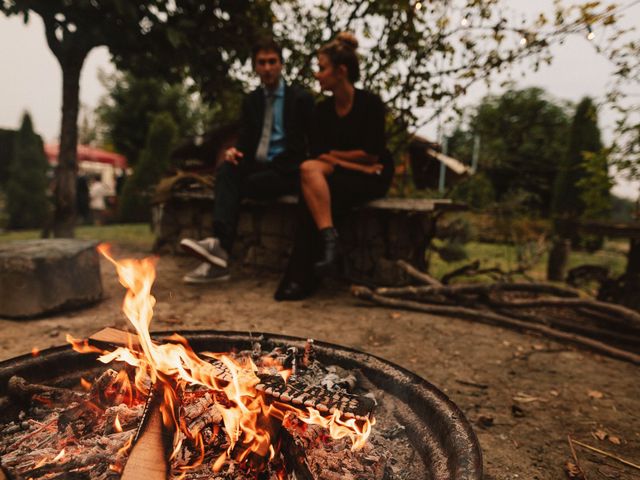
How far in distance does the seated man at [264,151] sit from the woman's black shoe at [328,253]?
42.3 inches

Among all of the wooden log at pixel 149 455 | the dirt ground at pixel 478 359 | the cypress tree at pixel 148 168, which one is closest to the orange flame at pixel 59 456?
the wooden log at pixel 149 455

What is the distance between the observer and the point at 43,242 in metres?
3.41

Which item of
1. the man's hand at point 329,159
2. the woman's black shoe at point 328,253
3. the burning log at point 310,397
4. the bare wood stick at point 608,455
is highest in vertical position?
the man's hand at point 329,159

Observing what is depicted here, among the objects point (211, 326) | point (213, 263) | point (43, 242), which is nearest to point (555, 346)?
point (211, 326)

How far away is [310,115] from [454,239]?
493cm

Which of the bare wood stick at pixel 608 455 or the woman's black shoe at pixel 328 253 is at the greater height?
the woman's black shoe at pixel 328 253

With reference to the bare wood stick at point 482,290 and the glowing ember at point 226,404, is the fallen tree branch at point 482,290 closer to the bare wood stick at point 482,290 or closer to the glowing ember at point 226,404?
the bare wood stick at point 482,290

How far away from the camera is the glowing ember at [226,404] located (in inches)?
46.4

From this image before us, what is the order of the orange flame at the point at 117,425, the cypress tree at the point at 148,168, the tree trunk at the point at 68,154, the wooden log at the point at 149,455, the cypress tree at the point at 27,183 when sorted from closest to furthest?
the wooden log at the point at 149,455 → the orange flame at the point at 117,425 → the tree trunk at the point at 68,154 → the cypress tree at the point at 27,183 → the cypress tree at the point at 148,168

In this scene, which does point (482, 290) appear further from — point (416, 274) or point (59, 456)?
point (59, 456)

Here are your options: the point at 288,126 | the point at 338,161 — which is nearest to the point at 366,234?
the point at 338,161

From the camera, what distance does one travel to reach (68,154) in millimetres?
5961

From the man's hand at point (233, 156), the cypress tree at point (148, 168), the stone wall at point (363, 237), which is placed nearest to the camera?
the man's hand at point (233, 156)

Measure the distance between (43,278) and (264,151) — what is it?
7.76 ft
